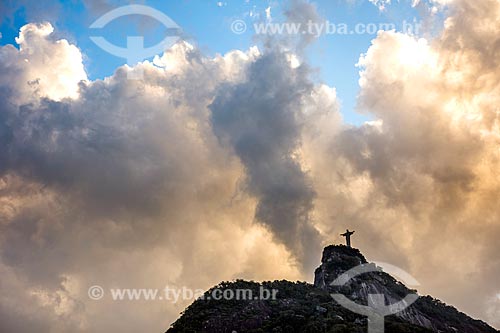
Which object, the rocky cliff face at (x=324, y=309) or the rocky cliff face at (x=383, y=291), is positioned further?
the rocky cliff face at (x=383, y=291)

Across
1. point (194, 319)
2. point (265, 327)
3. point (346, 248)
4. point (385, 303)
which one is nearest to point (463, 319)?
point (385, 303)

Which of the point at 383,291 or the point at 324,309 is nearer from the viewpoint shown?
the point at 324,309

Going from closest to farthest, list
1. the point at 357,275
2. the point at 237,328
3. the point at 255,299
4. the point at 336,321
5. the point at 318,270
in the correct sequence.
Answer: the point at 336,321
the point at 237,328
the point at 255,299
the point at 357,275
the point at 318,270

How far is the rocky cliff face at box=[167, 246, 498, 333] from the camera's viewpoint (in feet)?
258

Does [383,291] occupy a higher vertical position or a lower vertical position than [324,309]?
higher

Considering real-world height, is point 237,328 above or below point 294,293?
below

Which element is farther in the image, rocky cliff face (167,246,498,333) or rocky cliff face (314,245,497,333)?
rocky cliff face (314,245,497,333)

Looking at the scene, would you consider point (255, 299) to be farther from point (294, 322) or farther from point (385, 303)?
point (385, 303)

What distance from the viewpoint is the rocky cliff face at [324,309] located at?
78.6 metres

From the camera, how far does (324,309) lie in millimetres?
84375

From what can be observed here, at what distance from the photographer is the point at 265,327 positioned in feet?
263

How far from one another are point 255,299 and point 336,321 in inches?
965

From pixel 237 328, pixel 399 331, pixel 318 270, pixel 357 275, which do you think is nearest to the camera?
pixel 399 331

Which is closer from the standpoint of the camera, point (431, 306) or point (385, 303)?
point (385, 303)
